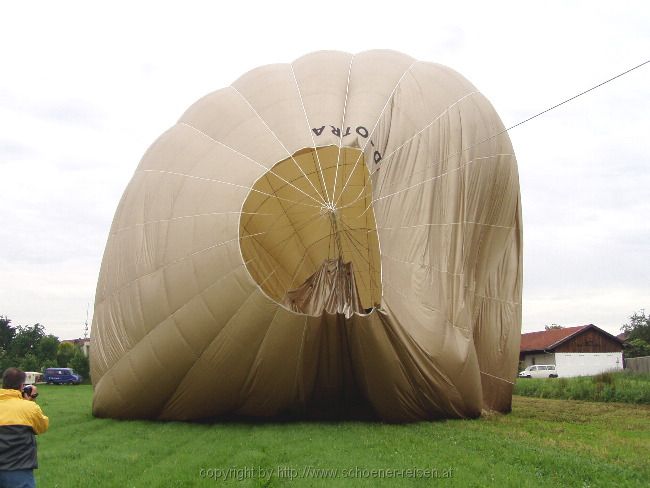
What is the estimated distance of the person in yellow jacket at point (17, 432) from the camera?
421 centimetres

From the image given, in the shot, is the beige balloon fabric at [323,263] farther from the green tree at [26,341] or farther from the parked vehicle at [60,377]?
the green tree at [26,341]

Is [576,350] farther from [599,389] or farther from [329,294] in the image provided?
[329,294]

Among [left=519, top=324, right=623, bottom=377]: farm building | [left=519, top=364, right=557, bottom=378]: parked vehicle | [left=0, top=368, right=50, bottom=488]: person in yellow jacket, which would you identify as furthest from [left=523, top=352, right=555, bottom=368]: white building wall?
[left=0, top=368, right=50, bottom=488]: person in yellow jacket

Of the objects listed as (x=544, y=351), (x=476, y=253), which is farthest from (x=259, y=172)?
(x=544, y=351)

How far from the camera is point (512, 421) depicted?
32.6ft

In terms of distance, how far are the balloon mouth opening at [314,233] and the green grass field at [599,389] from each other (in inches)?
259

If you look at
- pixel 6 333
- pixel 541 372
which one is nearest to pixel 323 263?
pixel 541 372

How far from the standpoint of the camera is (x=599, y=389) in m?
15.8

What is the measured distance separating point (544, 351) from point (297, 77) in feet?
121

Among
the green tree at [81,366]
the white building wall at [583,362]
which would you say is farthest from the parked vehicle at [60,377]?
the white building wall at [583,362]

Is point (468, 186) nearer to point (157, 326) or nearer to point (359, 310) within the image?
point (359, 310)

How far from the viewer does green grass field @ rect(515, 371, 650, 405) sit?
48.7ft

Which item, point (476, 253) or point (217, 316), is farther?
point (476, 253)

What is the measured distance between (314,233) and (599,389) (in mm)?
8026
